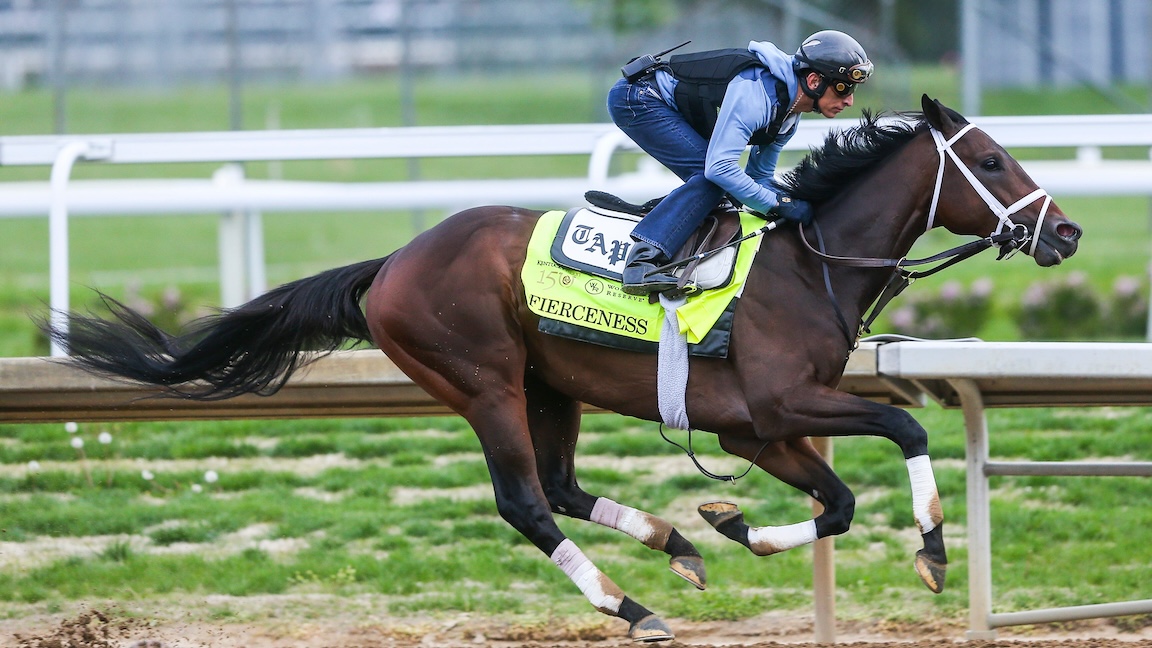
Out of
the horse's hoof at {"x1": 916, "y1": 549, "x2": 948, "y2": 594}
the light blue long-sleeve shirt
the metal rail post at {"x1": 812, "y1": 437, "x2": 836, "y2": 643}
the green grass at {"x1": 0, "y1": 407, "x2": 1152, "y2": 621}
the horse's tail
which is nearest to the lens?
the horse's hoof at {"x1": 916, "y1": 549, "x2": 948, "y2": 594}

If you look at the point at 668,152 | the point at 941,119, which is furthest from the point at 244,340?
the point at 941,119

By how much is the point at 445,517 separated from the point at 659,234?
2779mm

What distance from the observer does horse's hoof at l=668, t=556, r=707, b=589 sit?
14.2 feet

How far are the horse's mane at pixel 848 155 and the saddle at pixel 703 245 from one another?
0.23 meters

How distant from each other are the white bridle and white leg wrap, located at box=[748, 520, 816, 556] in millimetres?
1016

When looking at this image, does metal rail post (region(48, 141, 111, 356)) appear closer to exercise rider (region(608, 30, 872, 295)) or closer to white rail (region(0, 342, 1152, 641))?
white rail (region(0, 342, 1152, 641))

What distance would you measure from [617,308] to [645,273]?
0.51 ft

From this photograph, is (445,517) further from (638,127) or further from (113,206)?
(638,127)

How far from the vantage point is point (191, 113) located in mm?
15484

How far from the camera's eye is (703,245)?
A: 4254mm

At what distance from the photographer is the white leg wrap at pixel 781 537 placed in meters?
4.14

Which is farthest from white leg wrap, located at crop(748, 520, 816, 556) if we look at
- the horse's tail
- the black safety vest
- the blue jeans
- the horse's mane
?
the horse's tail

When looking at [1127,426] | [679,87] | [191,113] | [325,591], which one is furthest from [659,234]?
[191,113]

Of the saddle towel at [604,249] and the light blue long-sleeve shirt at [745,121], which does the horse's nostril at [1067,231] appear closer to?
the light blue long-sleeve shirt at [745,121]
